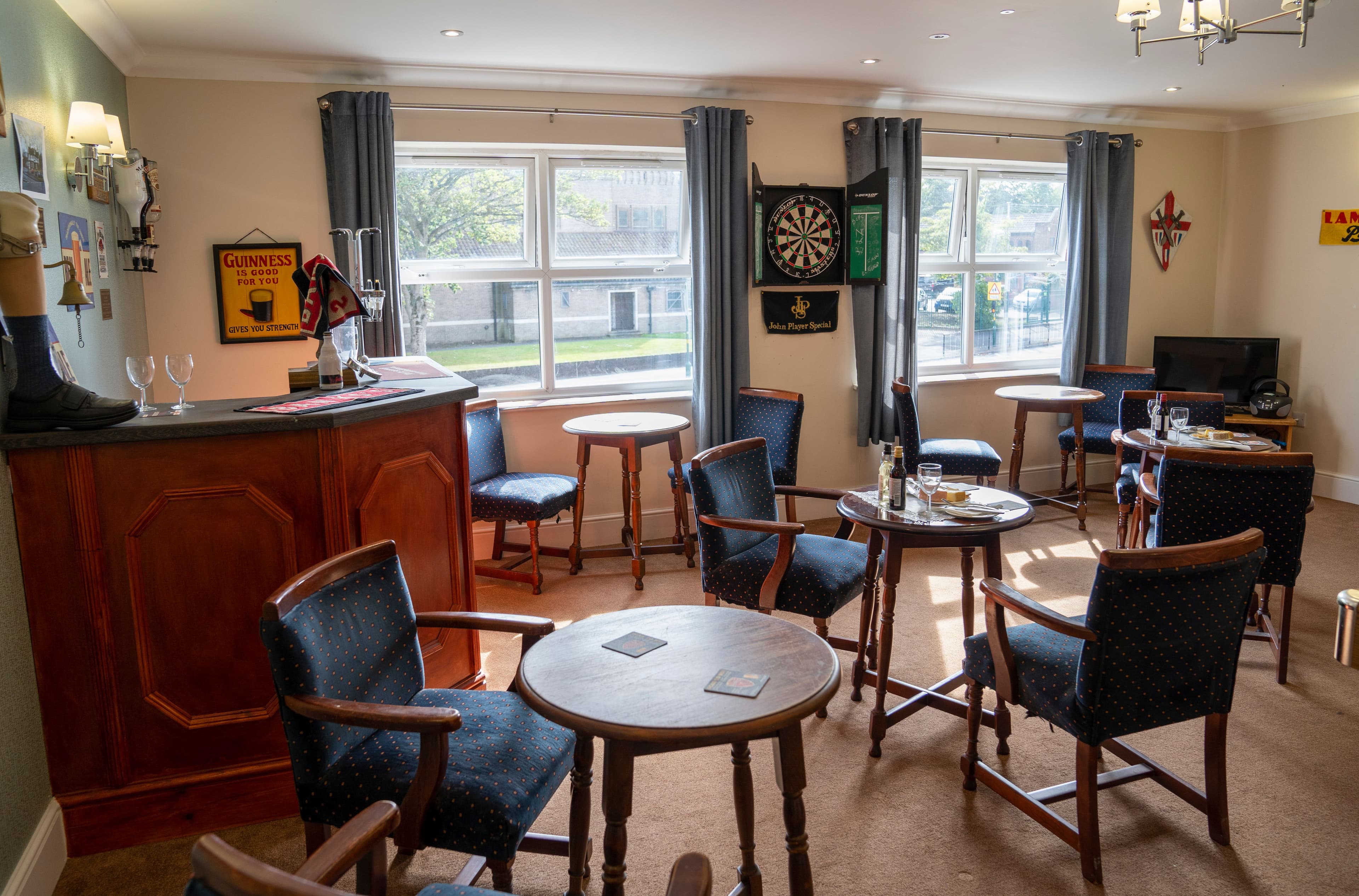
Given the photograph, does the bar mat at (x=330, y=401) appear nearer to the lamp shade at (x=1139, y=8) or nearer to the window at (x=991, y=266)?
the lamp shade at (x=1139, y=8)

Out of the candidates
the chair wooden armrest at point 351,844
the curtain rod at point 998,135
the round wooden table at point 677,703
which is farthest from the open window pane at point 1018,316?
the chair wooden armrest at point 351,844

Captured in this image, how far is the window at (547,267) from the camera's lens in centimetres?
482

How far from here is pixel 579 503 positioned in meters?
4.62

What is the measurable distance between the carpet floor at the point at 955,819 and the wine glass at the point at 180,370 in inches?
46.1

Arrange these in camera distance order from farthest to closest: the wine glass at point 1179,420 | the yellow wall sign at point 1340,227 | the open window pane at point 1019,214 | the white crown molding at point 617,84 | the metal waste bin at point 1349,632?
the open window pane at point 1019,214, the yellow wall sign at point 1340,227, the wine glass at point 1179,420, the white crown molding at point 617,84, the metal waste bin at point 1349,632

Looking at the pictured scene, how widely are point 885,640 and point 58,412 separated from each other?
2.32 meters

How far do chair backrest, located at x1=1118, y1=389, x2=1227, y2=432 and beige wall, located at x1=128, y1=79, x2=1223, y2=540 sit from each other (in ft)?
3.69

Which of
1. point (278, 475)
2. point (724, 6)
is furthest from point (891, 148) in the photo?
point (278, 475)

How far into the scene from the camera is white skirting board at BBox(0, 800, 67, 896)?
2082mm

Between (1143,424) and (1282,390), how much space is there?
6.05ft

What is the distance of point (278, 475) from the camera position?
2391 mm

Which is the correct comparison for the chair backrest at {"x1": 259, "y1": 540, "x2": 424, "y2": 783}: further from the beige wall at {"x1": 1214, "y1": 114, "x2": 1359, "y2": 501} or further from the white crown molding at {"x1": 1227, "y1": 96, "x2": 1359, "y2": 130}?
the white crown molding at {"x1": 1227, "y1": 96, "x2": 1359, "y2": 130}

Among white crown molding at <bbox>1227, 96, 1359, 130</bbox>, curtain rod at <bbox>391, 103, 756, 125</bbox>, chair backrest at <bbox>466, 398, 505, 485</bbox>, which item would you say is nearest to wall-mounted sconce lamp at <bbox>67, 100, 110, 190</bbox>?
curtain rod at <bbox>391, 103, 756, 125</bbox>

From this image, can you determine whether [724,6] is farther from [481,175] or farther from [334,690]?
[334,690]
